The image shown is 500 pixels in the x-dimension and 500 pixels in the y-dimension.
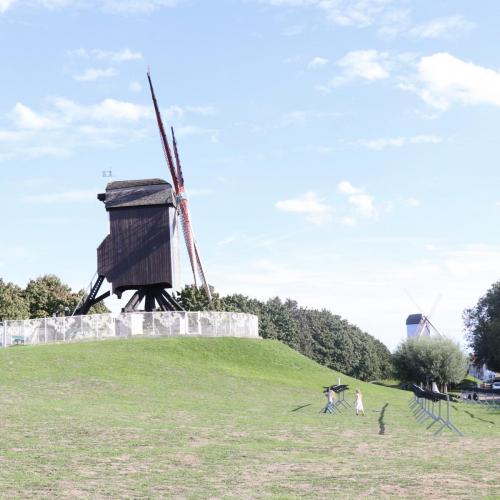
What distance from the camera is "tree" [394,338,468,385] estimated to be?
84.6m

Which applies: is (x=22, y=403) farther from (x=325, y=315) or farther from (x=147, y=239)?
(x=325, y=315)

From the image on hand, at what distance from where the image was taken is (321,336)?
12294cm

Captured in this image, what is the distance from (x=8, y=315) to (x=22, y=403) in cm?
5474

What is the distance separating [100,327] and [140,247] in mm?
10305

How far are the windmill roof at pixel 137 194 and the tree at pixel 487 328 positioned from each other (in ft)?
116

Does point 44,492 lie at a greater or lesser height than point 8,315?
lesser

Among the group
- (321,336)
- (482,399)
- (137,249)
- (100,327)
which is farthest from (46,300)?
(482,399)

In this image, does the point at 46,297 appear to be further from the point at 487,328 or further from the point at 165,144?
the point at 487,328

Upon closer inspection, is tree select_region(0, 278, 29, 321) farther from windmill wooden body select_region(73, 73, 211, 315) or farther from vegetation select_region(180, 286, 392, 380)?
vegetation select_region(180, 286, 392, 380)

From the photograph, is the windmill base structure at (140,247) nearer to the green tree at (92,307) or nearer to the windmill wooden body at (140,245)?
the windmill wooden body at (140,245)

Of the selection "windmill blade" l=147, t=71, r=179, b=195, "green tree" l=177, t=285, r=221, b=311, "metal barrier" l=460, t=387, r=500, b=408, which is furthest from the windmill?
"metal barrier" l=460, t=387, r=500, b=408

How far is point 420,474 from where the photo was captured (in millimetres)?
17938

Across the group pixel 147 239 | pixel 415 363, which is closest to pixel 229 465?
pixel 147 239

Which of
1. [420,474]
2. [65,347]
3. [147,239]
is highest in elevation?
[147,239]
